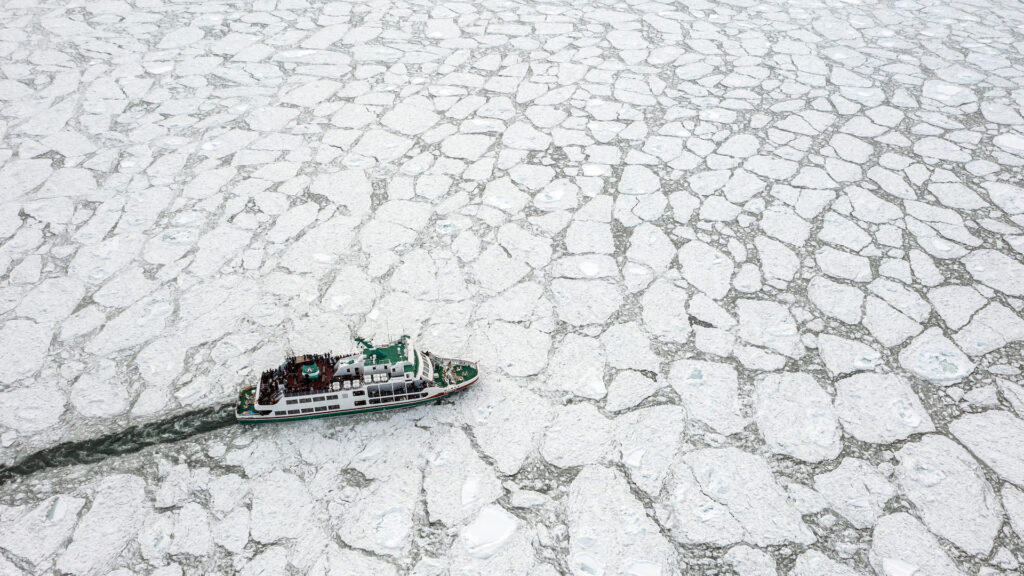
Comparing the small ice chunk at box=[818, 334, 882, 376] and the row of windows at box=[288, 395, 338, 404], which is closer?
the row of windows at box=[288, 395, 338, 404]

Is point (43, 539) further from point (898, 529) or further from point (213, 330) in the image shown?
point (898, 529)

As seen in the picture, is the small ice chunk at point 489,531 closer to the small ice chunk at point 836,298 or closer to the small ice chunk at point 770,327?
the small ice chunk at point 770,327

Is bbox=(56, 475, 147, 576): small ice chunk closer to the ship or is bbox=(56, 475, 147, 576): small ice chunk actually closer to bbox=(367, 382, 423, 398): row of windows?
the ship

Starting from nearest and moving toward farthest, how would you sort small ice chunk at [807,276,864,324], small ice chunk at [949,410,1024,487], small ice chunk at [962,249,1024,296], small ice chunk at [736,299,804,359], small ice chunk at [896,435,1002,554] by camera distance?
small ice chunk at [896,435,1002,554], small ice chunk at [949,410,1024,487], small ice chunk at [736,299,804,359], small ice chunk at [807,276,864,324], small ice chunk at [962,249,1024,296]

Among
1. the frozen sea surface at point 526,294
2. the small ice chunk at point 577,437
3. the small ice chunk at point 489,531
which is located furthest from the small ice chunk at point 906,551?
the small ice chunk at point 489,531

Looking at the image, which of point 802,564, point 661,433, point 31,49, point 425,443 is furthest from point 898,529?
point 31,49

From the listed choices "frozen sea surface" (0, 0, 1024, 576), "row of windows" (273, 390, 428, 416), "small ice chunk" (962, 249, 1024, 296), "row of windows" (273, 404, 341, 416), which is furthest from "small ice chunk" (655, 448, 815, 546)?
"small ice chunk" (962, 249, 1024, 296)

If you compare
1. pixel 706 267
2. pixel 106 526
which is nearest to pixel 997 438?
pixel 706 267
